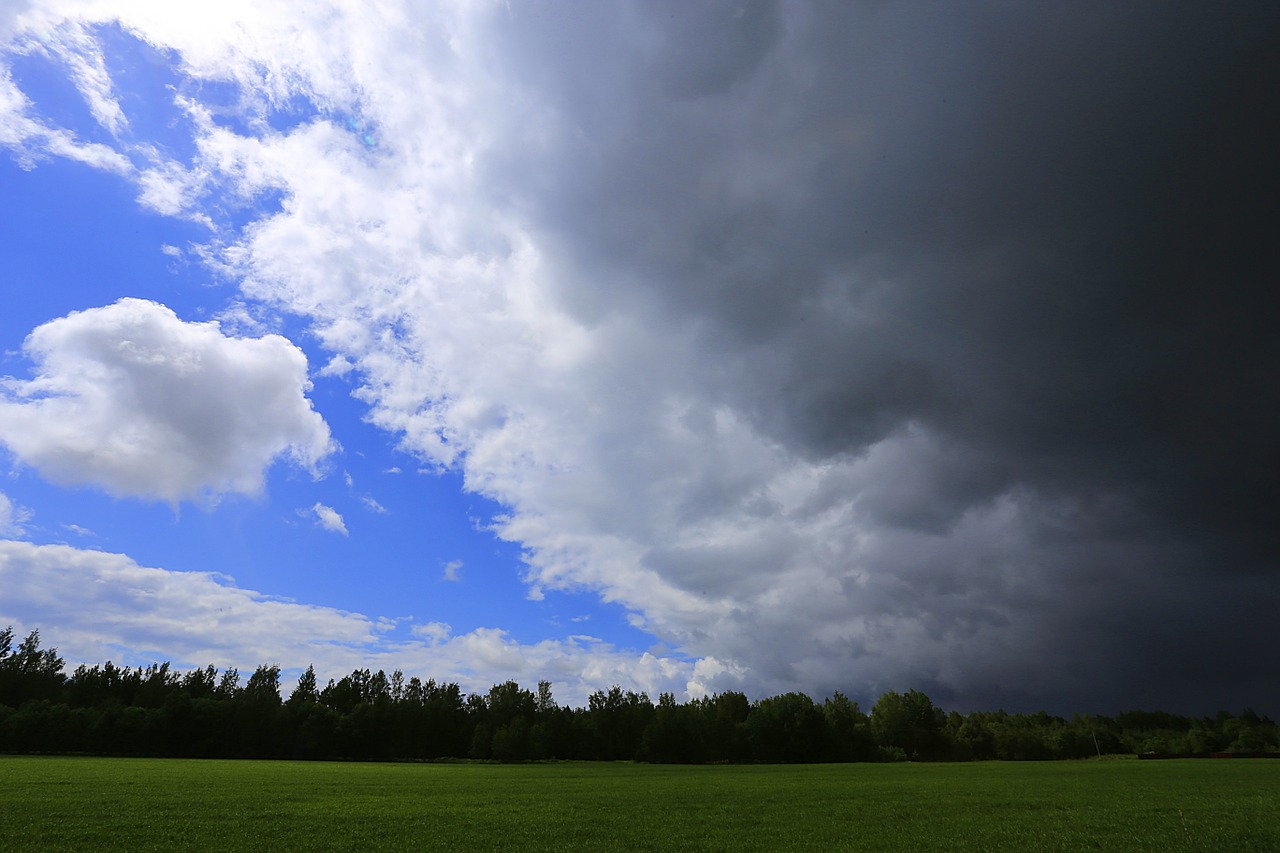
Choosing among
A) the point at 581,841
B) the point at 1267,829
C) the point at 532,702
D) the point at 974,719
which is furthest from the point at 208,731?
the point at 974,719

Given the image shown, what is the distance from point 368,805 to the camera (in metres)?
36.6

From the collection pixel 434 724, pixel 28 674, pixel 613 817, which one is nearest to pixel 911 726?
pixel 434 724

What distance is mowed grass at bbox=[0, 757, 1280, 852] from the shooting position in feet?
81.6

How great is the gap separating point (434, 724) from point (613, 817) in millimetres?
134948

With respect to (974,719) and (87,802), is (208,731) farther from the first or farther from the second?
(974,719)

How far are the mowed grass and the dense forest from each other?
89018 mm

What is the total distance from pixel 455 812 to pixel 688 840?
15.2 metres

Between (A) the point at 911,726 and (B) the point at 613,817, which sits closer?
(B) the point at 613,817

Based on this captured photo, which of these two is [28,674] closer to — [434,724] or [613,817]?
[434,724]

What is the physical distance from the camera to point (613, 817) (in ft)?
107

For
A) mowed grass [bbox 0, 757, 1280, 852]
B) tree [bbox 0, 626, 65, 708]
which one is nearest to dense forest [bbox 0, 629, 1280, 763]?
tree [bbox 0, 626, 65, 708]

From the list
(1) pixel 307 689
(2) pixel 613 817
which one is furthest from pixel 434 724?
(2) pixel 613 817

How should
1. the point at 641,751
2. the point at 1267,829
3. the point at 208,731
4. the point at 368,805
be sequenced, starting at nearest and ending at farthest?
the point at 1267,829 → the point at 368,805 → the point at 208,731 → the point at 641,751

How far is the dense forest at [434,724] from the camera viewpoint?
398ft
